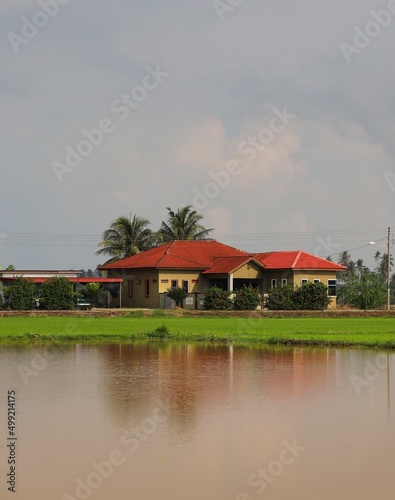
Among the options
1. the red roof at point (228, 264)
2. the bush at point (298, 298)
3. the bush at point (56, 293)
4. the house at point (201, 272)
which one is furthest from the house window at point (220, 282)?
the bush at point (56, 293)

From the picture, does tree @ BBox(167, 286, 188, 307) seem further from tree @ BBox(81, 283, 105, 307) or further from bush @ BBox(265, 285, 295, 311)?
bush @ BBox(265, 285, 295, 311)

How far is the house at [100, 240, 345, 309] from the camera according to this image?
4784cm

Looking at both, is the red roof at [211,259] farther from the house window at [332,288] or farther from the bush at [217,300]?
the bush at [217,300]

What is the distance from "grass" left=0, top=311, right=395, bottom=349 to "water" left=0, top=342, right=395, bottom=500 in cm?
674

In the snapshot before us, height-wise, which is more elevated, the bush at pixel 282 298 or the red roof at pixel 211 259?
the red roof at pixel 211 259

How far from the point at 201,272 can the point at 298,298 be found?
24.0ft

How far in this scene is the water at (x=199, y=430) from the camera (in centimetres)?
974

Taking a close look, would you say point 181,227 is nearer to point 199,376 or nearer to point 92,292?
point 92,292

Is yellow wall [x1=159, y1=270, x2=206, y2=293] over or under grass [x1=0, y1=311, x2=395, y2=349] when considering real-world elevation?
over

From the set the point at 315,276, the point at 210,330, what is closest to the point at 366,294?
the point at 315,276

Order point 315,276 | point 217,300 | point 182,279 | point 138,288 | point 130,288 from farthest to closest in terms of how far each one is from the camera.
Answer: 1. point 130,288
2. point 138,288
3. point 315,276
4. point 182,279
5. point 217,300

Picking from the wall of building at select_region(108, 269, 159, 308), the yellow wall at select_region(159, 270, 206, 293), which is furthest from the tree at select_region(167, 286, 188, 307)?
the wall of building at select_region(108, 269, 159, 308)

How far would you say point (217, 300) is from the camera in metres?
43.6

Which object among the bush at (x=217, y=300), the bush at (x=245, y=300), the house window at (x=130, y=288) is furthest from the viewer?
the house window at (x=130, y=288)
